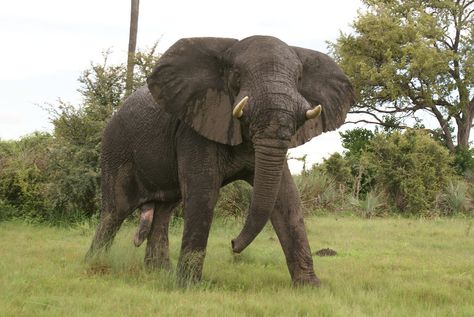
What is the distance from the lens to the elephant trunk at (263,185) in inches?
223

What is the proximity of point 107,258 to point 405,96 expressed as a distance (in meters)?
27.5

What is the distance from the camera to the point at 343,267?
8406 millimetres

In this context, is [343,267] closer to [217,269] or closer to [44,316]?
[217,269]

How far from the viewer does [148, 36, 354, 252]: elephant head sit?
5621 mm

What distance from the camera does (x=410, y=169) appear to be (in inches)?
843

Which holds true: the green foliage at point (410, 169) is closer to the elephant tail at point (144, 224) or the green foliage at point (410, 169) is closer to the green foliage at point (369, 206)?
the green foliage at point (369, 206)

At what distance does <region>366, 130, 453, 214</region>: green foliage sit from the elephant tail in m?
14.2

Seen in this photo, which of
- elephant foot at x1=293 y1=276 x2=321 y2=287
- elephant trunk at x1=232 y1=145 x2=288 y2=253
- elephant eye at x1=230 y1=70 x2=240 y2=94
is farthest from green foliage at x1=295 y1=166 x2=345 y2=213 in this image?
elephant trunk at x1=232 y1=145 x2=288 y2=253

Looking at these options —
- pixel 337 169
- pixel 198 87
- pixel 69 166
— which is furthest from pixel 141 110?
pixel 337 169

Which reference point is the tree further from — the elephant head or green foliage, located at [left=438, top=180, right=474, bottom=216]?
the elephant head

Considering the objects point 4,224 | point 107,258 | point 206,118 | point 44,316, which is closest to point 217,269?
point 107,258

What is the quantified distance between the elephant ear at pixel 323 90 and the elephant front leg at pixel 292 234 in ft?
2.14

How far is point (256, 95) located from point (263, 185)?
0.80m

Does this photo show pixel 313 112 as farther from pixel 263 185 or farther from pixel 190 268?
pixel 190 268
